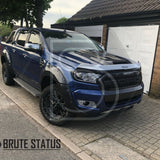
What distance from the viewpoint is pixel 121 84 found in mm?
3412

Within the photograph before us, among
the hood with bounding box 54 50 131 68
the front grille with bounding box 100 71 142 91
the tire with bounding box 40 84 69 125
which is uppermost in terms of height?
the hood with bounding box 54 50 131 68

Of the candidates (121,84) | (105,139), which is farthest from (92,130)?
(121,84)

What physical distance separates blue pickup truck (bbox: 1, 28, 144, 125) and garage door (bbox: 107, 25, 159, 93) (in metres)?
2.43

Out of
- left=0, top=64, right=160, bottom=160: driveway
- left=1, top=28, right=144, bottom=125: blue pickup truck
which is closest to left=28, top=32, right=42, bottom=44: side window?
left=1, top=28, right=144, bottom=125: blue pickup truck

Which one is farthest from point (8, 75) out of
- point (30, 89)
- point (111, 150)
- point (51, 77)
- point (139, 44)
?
point (139, 44)

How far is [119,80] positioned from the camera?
3377 millimetres

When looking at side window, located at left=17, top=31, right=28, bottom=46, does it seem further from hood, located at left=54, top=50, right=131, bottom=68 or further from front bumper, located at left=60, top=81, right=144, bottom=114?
front bumper, located at left=60, top=81, right=144, bottom=114

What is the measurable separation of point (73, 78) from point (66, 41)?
156cm

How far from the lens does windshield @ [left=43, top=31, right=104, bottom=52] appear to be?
4139mm

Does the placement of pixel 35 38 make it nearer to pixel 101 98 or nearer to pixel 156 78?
pixel 101 98

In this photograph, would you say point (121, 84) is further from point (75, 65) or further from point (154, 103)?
point (154, 103)

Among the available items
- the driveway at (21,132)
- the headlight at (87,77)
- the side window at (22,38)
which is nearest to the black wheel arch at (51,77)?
the headlight at (87,77)

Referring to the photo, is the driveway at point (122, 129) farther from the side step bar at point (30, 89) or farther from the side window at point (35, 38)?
the side window at point (35, 38)

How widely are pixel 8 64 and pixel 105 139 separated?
4.10 meters
